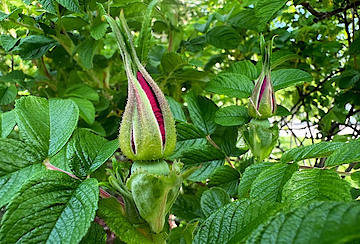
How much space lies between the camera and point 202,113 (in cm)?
88

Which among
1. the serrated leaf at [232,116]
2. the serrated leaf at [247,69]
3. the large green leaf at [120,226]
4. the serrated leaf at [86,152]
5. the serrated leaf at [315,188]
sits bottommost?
the large green leaf at [120,226]

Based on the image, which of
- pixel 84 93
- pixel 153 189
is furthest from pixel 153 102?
pixel 84 93

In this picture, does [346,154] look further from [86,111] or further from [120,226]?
[86,111]

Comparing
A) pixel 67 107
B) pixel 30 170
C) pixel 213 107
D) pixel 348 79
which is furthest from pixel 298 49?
pixel 30 170

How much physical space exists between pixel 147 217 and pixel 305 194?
219mm

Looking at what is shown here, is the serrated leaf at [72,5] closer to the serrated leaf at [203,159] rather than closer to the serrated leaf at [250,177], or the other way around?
the serrated leaf at [203,159]

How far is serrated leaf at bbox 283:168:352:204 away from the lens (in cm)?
41

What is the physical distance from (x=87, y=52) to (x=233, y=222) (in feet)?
2.35

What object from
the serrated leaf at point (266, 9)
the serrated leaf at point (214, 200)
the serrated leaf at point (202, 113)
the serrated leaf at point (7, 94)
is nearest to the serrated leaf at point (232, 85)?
the serrated leaf at point (202, 113)

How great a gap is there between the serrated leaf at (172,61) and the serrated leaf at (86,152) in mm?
442

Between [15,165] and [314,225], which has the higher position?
Answer: [314,225]

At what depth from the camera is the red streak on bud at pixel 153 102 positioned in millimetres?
442

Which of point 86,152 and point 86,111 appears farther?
point 86,111

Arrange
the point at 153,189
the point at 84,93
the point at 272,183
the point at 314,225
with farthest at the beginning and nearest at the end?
the point at 84,93
the point at 272,183
the point at 153,189
the point at 314,225
